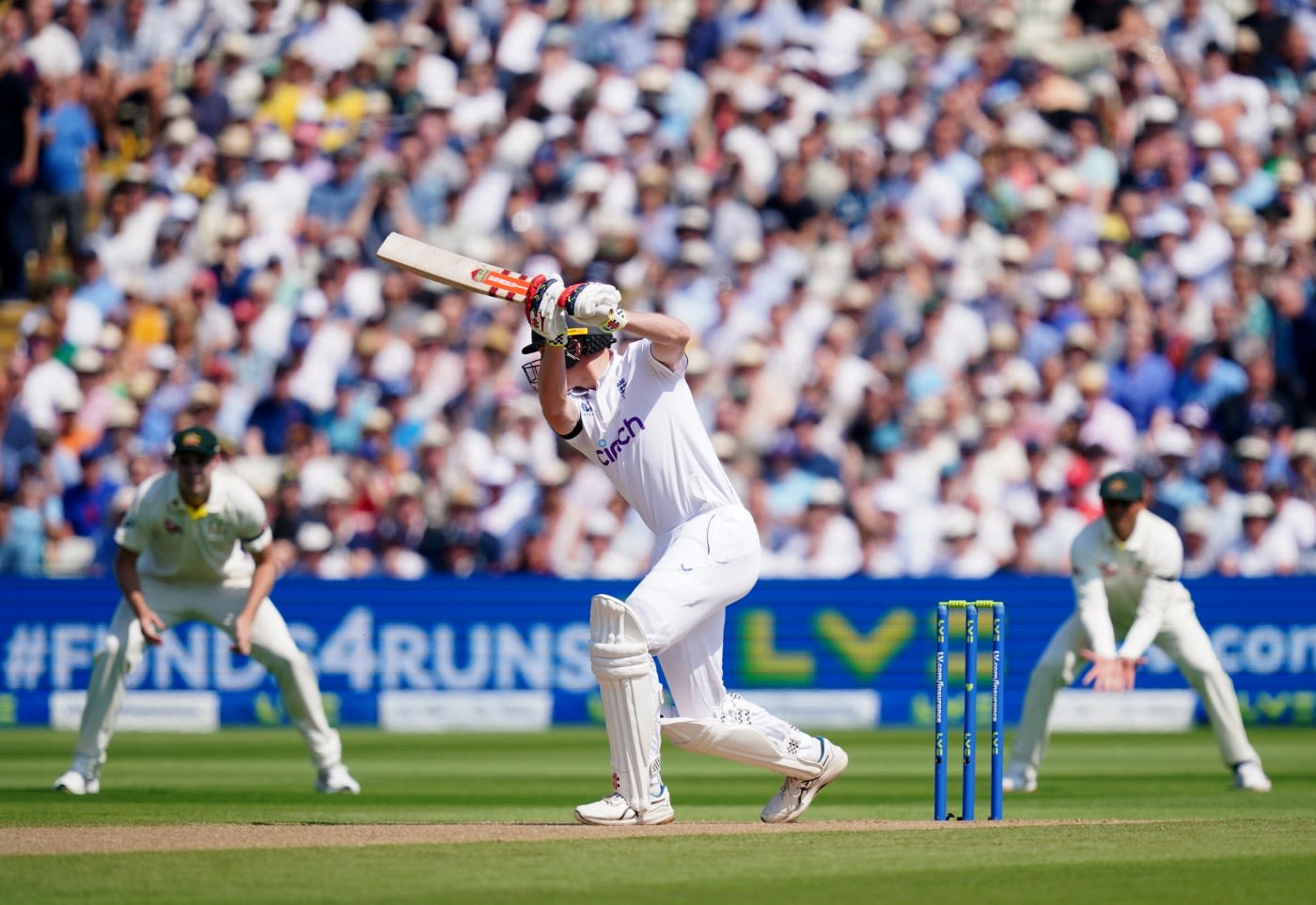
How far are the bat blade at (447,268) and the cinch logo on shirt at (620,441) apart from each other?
0.63 m

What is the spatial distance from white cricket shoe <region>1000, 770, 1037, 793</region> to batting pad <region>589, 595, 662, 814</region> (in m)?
4.00

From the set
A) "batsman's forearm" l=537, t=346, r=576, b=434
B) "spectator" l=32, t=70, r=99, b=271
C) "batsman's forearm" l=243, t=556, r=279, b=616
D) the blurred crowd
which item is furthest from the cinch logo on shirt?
"spectator" l=32, t=70, r=99, b=271

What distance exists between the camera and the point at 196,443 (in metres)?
10.7

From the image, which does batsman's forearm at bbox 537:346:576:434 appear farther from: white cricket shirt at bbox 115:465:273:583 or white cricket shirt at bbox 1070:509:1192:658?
white cricket shirt at bbox 1070:509:1192:658

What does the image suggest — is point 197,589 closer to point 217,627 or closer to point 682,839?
point 217,627

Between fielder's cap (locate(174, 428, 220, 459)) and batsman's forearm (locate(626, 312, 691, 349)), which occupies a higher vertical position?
batsman's forearm (locate(626, 312, 691, 349))

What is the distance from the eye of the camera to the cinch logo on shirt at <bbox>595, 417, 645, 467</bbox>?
26.5 feet

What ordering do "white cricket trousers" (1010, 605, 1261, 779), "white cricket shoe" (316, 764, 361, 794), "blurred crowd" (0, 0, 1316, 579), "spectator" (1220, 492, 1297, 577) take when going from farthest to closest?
"blurred crowd" (0, 0, 1316, 579) < "spectator" (1220, 492, 1297, 577) < "white cricket trousers" (1010, 605, 1261, 779) < "white cricket shoe" (316, 764, 361, 794)

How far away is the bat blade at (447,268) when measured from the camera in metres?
7.92

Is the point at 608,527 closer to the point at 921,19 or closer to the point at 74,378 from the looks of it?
the point at 74,378

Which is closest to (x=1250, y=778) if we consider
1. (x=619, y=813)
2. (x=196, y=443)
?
(x=619, y=813)

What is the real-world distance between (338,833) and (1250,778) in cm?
561

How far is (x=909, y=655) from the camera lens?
16.6 m

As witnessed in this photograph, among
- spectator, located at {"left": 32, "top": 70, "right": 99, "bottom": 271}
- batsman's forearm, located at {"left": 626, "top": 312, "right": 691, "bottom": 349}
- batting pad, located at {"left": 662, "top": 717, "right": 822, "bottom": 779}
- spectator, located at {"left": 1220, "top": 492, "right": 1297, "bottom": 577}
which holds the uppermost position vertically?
spectator, located at {"left": 32, "top": 70, "right": 99, "bottom": 271}
